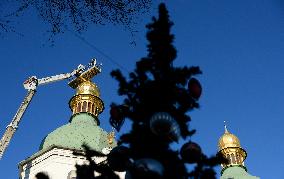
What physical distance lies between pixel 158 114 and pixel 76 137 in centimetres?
1942

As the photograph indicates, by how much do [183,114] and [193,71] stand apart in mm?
652

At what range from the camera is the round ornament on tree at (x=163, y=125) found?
19.1 feet

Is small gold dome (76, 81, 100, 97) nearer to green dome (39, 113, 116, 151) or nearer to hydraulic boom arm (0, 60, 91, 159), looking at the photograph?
hydraulic boom arm (0, 60, 91, 159)

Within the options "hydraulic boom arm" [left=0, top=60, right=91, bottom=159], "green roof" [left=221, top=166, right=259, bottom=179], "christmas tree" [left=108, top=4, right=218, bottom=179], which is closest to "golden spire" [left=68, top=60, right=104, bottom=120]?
"hydraulic boom arm" [left=0, top=60, right=91, bottom=159]

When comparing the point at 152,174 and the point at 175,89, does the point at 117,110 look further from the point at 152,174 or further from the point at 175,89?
the point at 152,174

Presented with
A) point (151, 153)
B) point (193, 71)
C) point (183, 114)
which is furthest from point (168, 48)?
point (151, 153)

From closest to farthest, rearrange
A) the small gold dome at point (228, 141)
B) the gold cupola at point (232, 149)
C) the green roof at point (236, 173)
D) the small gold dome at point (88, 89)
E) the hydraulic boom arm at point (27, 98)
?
the hydraulic boom arm at point (27, 98) → the green roof at point (236, 173) → the small gold dome at point (88, 89) → the gold cupola at point (232, 149) → the small gold dome at point (228, 141)

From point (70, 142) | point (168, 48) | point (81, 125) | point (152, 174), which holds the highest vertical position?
point (81, 125)

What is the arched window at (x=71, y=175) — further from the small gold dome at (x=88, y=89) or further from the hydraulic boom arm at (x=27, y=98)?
the small gold dome at (x=88, y=89)

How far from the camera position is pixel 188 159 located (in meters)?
5.89

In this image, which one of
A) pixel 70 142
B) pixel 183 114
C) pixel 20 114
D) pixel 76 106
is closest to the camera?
pixel 183 114

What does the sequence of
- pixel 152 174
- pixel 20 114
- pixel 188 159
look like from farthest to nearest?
pixel 20 114, pixel 188 159, pixel 152 174

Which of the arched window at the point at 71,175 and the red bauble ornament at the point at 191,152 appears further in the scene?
the arched window at the point at 71,175

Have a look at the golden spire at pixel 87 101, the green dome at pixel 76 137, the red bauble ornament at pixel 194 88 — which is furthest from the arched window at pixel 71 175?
the red bauble ornament at pixel 194 88
